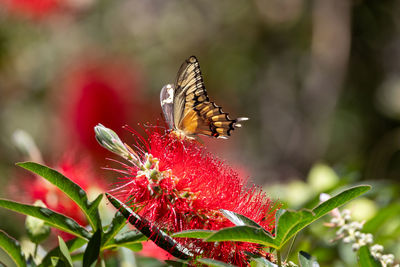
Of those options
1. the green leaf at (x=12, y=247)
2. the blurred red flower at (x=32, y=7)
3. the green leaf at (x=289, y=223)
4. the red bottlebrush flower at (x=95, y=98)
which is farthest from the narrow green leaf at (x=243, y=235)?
the blurred red flower at (x=32, y=7)

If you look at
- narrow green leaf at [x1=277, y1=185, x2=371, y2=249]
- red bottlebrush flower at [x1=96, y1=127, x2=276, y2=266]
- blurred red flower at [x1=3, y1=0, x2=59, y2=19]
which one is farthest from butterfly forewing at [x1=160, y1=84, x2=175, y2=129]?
blurred red flower at [x1=3, y1=0, x2=59, y2=19]

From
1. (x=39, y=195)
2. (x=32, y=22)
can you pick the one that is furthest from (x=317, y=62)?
(x=39, y=195)

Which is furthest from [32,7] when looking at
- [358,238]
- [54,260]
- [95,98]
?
[358,238]

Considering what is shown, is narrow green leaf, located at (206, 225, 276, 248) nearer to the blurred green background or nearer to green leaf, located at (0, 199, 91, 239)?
green leaf, located at (0, 199, 91, 239)

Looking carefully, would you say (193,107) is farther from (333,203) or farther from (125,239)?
(333,203)

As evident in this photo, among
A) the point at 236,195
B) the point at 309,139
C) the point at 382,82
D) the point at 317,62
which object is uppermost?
the point at 382,82

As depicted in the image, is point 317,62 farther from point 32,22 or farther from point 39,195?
point 39,195
